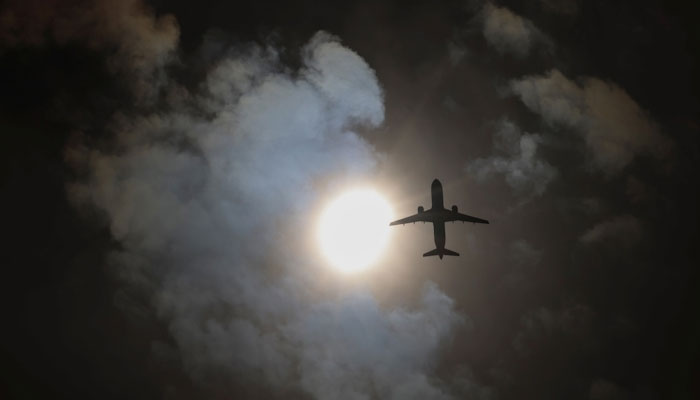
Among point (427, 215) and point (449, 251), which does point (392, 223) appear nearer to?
point (427, 215)

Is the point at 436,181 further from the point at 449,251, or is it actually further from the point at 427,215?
the point at 449,251

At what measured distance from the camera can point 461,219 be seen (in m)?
165

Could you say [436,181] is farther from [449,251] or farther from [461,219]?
[449,251]

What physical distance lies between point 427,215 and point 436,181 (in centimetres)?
847

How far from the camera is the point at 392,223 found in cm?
16562

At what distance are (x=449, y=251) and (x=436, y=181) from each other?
22524 mm

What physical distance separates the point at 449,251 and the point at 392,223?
65.4 ft

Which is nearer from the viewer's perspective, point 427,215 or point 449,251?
point 427,215

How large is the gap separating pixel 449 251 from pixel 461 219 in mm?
13640

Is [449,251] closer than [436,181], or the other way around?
[436,181]

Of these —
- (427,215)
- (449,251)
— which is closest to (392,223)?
(427,215)

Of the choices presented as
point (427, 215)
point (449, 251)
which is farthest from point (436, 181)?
point (449, 251)

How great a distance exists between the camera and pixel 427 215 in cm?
16350
